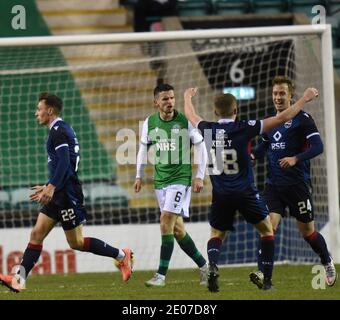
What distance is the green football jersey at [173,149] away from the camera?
10156 mm

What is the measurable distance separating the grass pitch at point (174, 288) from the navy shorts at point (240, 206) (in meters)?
0.60

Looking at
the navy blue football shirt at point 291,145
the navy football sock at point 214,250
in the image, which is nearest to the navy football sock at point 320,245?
the navy blue football shirt at point 291,145

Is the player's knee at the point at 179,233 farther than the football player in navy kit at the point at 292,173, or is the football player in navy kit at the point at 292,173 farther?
the player's knee at the point at 179,233

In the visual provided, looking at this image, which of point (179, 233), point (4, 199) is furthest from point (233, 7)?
point (179, 233)

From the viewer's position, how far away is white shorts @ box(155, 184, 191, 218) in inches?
394

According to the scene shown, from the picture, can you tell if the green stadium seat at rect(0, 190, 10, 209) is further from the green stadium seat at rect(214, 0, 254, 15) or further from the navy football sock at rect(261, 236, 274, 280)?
the navy football sock at rect(261, 236, 274, 280)

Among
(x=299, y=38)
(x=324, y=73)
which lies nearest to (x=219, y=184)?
(x=324, y=73)

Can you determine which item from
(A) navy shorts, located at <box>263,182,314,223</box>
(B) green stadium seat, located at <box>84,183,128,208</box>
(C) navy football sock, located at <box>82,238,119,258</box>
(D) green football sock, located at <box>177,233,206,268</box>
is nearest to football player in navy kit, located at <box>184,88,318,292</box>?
(A) navy shorts, located at <box>263,182,314,223</box>

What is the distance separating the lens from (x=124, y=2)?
17.4 metres

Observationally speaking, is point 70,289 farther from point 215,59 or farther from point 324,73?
point 215,59

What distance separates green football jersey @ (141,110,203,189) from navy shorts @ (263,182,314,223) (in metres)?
0.82

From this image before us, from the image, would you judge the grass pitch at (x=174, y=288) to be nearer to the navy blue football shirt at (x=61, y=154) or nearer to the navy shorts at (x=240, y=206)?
the navy shorts at (x=240, y=206)

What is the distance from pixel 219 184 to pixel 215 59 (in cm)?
769

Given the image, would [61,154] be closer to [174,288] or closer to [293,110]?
Result: [174,288]
